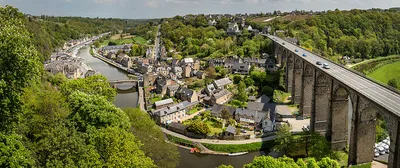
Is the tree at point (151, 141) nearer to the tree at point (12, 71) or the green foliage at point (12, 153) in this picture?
the green foliage at point (12, 153)

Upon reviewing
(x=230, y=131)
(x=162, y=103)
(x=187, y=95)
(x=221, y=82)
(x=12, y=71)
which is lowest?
(x=230, y=131)

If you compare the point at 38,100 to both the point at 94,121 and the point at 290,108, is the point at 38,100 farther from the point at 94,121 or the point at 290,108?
the point at 290,108

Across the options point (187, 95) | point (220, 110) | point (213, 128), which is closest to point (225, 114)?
point (220, 110)

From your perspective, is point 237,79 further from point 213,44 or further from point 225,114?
point 213,44

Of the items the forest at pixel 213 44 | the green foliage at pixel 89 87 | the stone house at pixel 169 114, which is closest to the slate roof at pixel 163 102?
the stone house at pixel 169 114

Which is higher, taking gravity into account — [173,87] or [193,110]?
[173,87]

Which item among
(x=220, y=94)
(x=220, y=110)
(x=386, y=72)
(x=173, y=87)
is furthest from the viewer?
(x=386, y=72)

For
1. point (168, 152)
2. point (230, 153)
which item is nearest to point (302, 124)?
point (230, 153)
